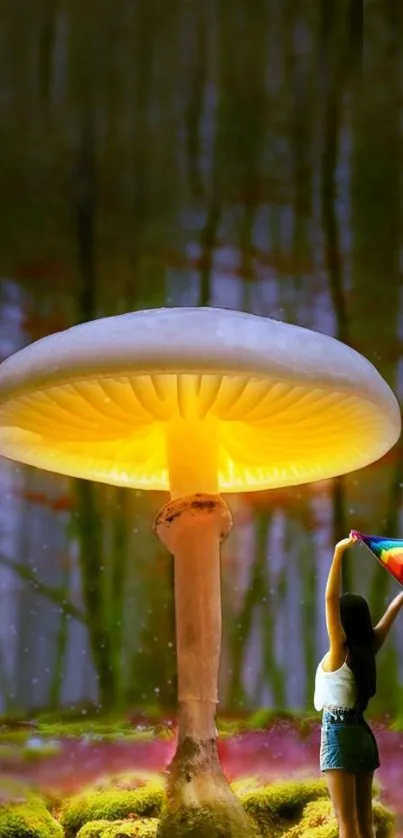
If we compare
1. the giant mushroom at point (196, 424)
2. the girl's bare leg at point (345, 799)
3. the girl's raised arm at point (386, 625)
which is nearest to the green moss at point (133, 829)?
the giant mushroom at point (196, 424)

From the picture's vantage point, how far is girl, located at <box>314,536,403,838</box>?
3.02ft

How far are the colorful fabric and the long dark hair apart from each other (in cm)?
6

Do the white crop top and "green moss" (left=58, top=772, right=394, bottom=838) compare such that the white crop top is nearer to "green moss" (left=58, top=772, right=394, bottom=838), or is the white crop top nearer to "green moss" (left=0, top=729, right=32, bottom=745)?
"green moss" (left=58, top=772, right=394, bottom=838)

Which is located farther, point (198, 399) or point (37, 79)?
point (37, 79)

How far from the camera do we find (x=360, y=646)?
37.5 inches

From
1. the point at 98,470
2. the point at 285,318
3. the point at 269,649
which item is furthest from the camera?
the point at 285,318

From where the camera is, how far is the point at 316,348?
917 mm

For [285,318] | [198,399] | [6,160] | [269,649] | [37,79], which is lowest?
[269,649]

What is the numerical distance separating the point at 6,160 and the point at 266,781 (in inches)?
48.4

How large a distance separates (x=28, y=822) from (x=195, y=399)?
61 centimetres

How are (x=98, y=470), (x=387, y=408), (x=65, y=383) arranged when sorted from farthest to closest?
1. (x=98, y=470)
2. (x=387, y=408)
3. (x=65, y=383)

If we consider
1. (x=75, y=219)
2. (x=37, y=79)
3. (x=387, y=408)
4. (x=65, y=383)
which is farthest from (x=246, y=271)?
(x=65, y=383)

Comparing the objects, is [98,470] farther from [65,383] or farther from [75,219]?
[75,219]

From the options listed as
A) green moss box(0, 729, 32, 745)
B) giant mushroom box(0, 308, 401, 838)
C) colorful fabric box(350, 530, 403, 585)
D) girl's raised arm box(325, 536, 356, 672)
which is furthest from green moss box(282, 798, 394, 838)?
green moss box(0, 729, 32, 745)
